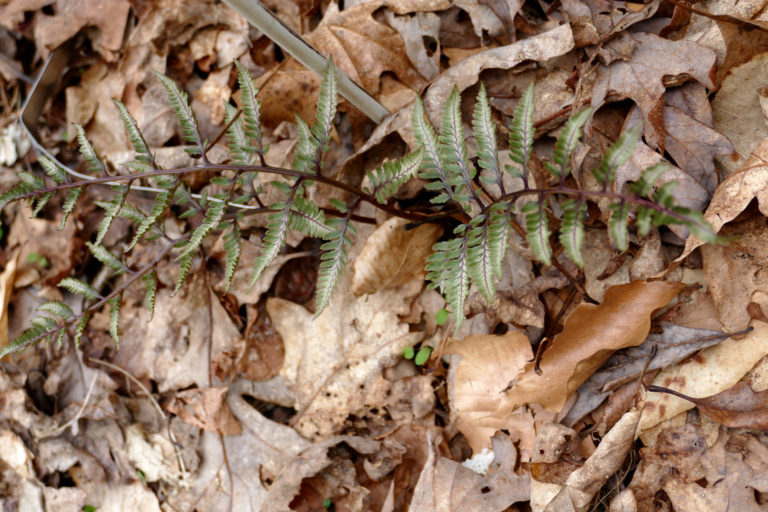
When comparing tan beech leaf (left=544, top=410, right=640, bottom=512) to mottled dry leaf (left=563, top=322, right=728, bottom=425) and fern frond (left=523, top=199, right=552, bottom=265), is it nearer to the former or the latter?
mottled dry leaf (left=563, top=322, right=728, bottom=425)

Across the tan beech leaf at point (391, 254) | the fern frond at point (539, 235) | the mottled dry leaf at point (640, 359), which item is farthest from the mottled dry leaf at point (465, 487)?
the fern frond at point (539, 235)

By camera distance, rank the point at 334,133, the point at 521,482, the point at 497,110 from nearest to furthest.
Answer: the point at 521,482, the point at 497,110, the point at 334,133

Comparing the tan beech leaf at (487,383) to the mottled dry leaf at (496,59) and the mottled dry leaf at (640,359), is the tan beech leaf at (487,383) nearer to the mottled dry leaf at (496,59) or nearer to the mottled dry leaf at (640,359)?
the mottled dry leaf at (640,359)

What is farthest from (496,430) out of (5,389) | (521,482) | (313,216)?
(5,389)

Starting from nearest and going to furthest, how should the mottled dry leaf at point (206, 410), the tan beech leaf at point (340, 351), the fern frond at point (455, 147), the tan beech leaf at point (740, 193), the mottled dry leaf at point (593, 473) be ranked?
1. the fern frond at point (455, 147)
2. the tan beech leaf at point (740, 193)
3. the mottled dry leaf at point (593, 473)
4. the tan beech leaf at point (340, 351)
5. the mottled dry leaf at point (206, 410)

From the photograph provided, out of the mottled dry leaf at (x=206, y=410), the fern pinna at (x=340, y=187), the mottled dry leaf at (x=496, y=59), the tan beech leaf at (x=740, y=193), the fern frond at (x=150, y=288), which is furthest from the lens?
the mottled dry leaf at (x=206, y=410)

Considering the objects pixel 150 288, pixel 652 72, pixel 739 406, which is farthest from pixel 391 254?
pixel 739 406

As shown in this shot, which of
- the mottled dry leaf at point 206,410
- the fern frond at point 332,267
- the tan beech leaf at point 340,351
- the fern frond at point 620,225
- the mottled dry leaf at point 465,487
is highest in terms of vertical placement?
the fern frond at point 620,225

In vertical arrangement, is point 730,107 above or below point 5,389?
above

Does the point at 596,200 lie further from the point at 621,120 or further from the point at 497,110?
the point at 497,110
